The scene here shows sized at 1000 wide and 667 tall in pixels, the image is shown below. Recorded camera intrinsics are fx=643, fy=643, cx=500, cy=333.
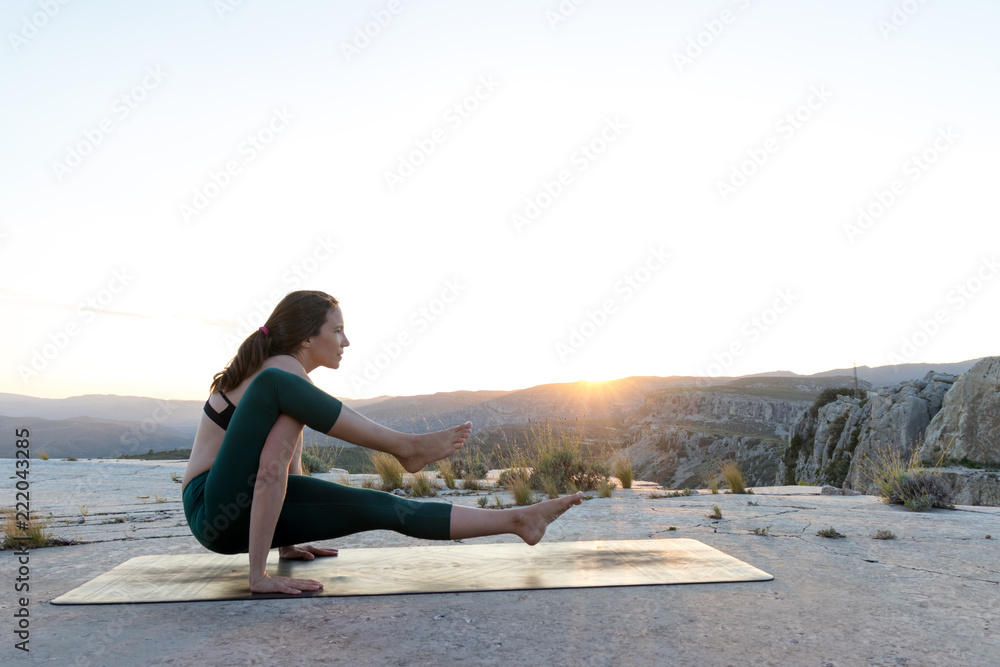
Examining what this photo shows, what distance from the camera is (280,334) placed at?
104 inches

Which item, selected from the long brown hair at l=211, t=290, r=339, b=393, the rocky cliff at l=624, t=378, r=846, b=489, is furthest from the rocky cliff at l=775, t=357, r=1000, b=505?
the long brown hair at l=211, t=290, r=339, b=393

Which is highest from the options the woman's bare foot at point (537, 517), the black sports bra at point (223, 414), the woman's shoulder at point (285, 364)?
the woman's shoulder at point (285, 364)

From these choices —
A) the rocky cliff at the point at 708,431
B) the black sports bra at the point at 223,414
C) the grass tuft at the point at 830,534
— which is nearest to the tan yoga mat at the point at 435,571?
the black sports bra at the point at 223,414

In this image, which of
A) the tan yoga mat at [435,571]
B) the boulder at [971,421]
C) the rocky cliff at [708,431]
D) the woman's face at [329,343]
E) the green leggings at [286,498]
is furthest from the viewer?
the rocky cliff at [708,431]

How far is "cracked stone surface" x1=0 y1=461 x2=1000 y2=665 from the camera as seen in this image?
5.90 ft

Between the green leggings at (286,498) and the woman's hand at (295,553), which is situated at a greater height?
the green leggings at (286,498)

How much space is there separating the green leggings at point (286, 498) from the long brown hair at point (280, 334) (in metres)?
0.25

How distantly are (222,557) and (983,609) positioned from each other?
330cm

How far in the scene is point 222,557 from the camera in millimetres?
3299

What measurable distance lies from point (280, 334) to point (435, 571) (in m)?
1.24

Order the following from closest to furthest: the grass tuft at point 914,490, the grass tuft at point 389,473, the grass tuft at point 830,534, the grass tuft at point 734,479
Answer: the grass tuft at point 830,534 → the grass tuft at point 914,490 → the grass tuft at point 389,473 → the grass tuft at point 734,479

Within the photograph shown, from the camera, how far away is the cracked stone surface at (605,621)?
180cm

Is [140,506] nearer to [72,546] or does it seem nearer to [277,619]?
[72,546]

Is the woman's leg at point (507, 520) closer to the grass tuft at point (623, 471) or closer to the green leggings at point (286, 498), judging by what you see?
the green leggings at point (286, 498)
